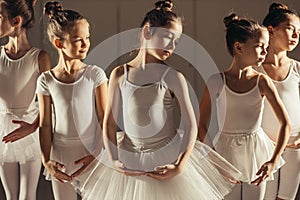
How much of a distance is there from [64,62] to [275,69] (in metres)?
0.37

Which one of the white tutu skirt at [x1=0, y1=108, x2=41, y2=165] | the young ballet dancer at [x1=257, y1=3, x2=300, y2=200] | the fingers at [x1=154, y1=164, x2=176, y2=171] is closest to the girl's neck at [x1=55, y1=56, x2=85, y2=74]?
the white tutu skirt at [x1=0, y1=108, x2=41, y2=165]

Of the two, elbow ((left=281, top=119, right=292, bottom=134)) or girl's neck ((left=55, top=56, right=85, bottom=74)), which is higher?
girl's neck ((left=55, top=56, right=85, bottom=74))

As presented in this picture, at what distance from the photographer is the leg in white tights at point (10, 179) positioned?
1119 millimetres

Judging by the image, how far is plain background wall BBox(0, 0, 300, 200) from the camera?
1151 millimetres

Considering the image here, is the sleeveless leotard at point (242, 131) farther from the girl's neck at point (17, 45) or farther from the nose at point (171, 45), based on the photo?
the girl's neck at point (17, 45)

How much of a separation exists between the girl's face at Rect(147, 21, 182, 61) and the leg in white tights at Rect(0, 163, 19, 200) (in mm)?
320

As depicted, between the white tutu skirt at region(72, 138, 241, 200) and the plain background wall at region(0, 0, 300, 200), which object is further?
the plain background wall at region(0, 0, 300, 200)

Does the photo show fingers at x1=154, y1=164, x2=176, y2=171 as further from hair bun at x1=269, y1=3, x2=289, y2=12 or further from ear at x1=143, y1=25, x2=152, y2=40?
hair bun at x1=269, y1=3, x2=289, y2=12

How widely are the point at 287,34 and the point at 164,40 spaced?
0.78 feet

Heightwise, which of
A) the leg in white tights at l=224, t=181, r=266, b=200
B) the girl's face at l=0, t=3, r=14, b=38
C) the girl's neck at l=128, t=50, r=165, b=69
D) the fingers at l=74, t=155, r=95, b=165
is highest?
the girl's face at l=0, t=3, r=14, b=38

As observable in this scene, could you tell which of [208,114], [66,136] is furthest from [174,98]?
[66,136]

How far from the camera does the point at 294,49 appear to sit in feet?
3.88

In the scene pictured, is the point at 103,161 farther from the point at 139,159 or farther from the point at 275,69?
the point at 275,69

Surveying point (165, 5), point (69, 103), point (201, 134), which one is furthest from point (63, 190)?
point (165, 5)
